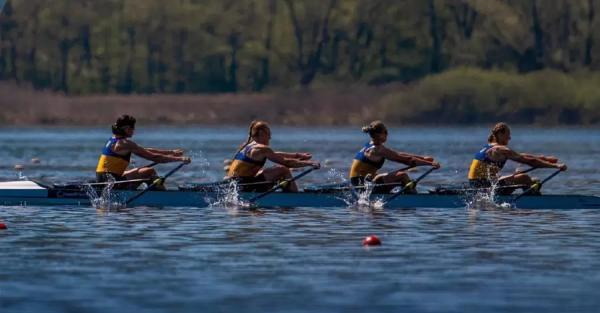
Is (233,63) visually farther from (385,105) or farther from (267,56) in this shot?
(385,105)

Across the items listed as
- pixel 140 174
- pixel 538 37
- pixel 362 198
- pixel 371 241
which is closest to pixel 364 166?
pixel 362 198

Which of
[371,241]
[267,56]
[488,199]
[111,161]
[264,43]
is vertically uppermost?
[264,43]

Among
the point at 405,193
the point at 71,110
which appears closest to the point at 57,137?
the point at 71,110

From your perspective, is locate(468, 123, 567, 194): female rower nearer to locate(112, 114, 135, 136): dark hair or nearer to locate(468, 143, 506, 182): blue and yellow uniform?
locate(468, 143, 506, 182): blue and yellow uniform

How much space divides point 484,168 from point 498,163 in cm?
28

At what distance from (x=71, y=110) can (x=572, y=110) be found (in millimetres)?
33768

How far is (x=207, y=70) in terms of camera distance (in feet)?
378

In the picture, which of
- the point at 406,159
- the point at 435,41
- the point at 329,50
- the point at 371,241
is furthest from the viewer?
the point at 329,50

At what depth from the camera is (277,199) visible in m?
29.5

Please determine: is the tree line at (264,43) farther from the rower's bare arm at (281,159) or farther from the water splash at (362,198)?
the rower's bare arm at (281,159)

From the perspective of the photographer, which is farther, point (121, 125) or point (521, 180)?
point (521, 180)

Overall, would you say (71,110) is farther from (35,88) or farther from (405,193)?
(405,193)

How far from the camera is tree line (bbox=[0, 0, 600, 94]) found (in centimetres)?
10700

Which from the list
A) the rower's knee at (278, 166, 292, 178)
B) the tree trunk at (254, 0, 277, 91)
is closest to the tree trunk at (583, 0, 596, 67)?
the tree trunk at (254, 0, 277, 91)
